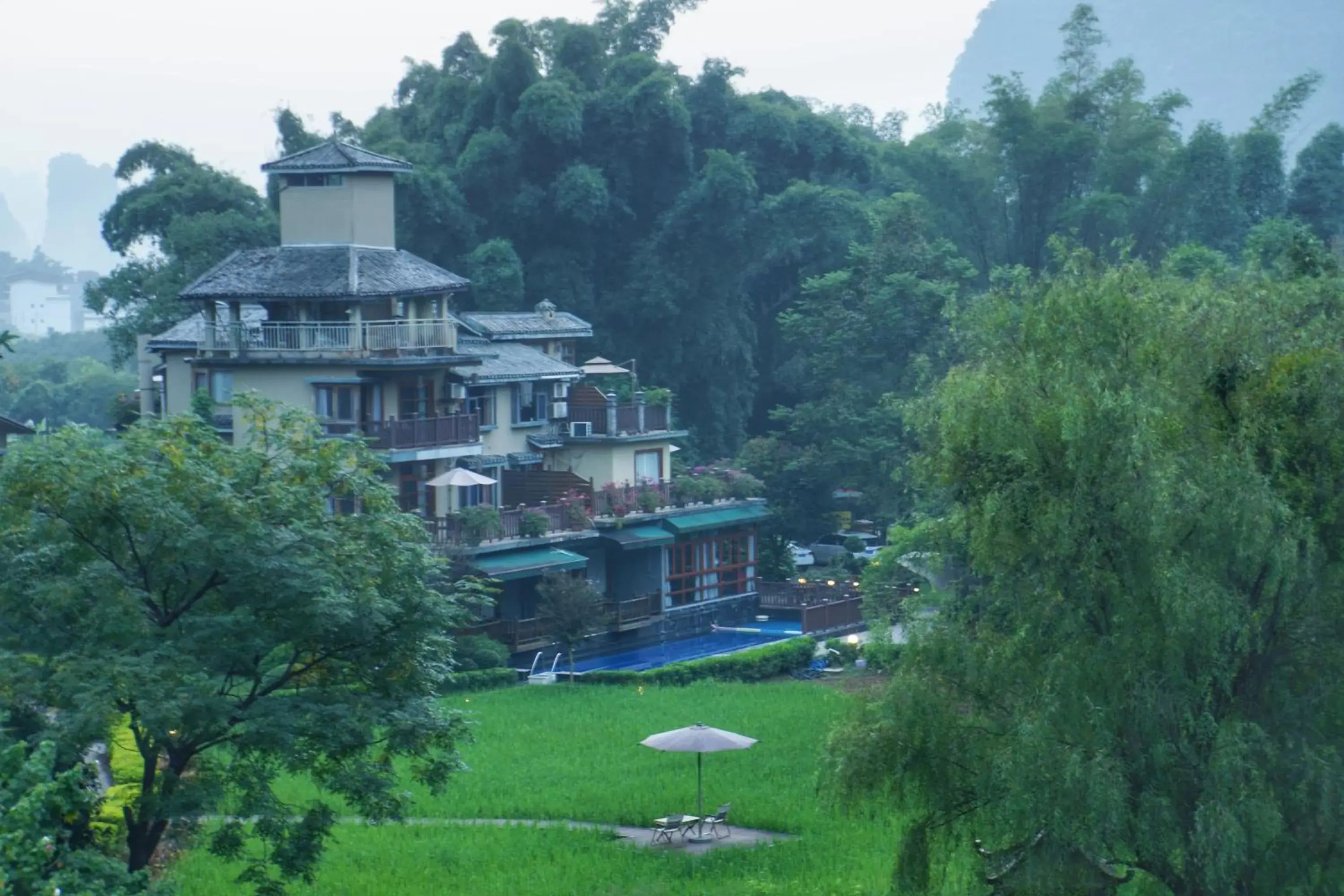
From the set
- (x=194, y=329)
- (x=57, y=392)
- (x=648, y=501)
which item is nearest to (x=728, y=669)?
(x=648, y=501)

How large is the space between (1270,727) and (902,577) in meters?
28.6

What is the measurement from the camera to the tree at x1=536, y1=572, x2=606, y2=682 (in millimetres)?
41531

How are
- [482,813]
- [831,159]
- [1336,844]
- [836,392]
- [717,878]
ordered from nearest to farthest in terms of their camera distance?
[1336,844], [717,878], [482,813], [836,392], [831,159]

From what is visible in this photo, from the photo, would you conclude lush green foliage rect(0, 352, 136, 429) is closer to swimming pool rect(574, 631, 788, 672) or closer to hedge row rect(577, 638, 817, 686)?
swimming pool rect(574, 631, 788, 672)

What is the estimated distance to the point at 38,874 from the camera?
43.2ft

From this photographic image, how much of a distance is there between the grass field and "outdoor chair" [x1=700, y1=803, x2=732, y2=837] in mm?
359

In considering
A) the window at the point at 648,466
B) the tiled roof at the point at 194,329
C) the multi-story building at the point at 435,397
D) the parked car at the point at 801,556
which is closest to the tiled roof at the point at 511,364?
the multi-story building at the point at 435,397

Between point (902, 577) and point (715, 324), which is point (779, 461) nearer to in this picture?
point (715, 324)

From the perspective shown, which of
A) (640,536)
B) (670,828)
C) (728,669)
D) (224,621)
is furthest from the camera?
(640,536)

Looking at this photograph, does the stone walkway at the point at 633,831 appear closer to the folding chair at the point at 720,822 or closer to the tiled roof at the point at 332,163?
the folding chair at the point at 720,822

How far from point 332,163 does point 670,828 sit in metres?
24.2

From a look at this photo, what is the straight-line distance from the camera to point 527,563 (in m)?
42.4

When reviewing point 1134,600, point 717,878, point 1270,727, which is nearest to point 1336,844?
point 1270,727

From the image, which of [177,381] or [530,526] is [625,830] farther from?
[177,381]
